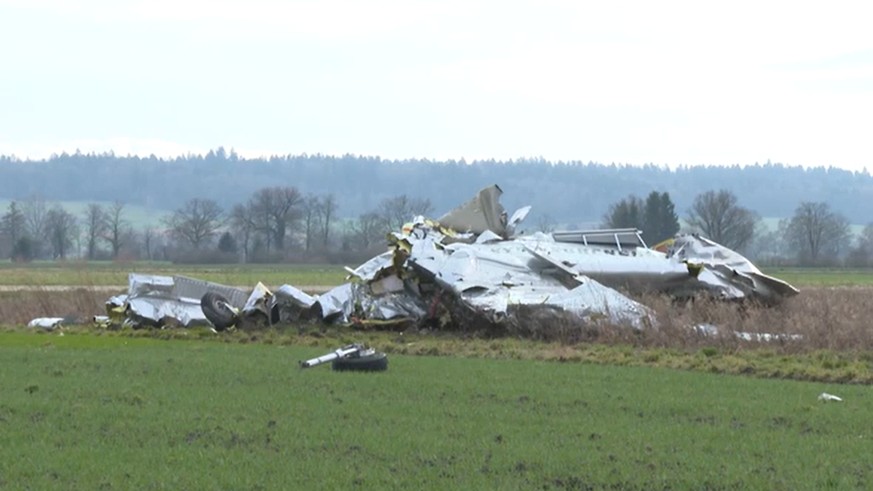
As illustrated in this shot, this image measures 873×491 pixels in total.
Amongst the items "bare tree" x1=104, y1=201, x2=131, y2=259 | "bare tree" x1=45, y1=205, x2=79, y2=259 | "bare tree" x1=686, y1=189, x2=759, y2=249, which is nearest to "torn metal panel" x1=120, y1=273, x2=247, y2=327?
"bare tree" x1=686, y1=189, x2=759, y2=249

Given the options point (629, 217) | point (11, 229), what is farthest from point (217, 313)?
point (11, 229)

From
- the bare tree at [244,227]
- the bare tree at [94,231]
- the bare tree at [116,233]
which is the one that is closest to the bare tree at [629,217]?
the bare tree at [244,227]

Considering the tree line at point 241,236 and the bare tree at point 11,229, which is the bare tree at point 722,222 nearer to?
the tree line at point 241,236

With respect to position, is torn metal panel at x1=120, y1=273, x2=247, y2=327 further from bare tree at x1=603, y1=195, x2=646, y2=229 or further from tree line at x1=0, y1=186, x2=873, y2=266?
tree line at x1=0, y1=186, x2=873, y2=266

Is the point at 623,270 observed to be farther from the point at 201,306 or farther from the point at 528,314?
the point at 201,306

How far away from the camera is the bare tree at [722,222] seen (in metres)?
91.7

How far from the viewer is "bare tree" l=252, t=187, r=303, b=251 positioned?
123 metres

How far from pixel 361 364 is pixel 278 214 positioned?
360 feet

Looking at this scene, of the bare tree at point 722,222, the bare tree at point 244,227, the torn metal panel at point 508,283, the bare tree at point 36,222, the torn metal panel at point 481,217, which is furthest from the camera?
the bare tree at point 36,222

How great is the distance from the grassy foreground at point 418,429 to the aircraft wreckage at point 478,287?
7.63m

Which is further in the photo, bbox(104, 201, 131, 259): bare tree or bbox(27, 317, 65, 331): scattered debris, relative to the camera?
bbox(104, 201, 131, 259): bare tree

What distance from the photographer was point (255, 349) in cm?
2116

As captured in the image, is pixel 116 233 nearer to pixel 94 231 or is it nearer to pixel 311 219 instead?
pixel 94 231

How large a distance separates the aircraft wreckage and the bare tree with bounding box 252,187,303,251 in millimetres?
92147
